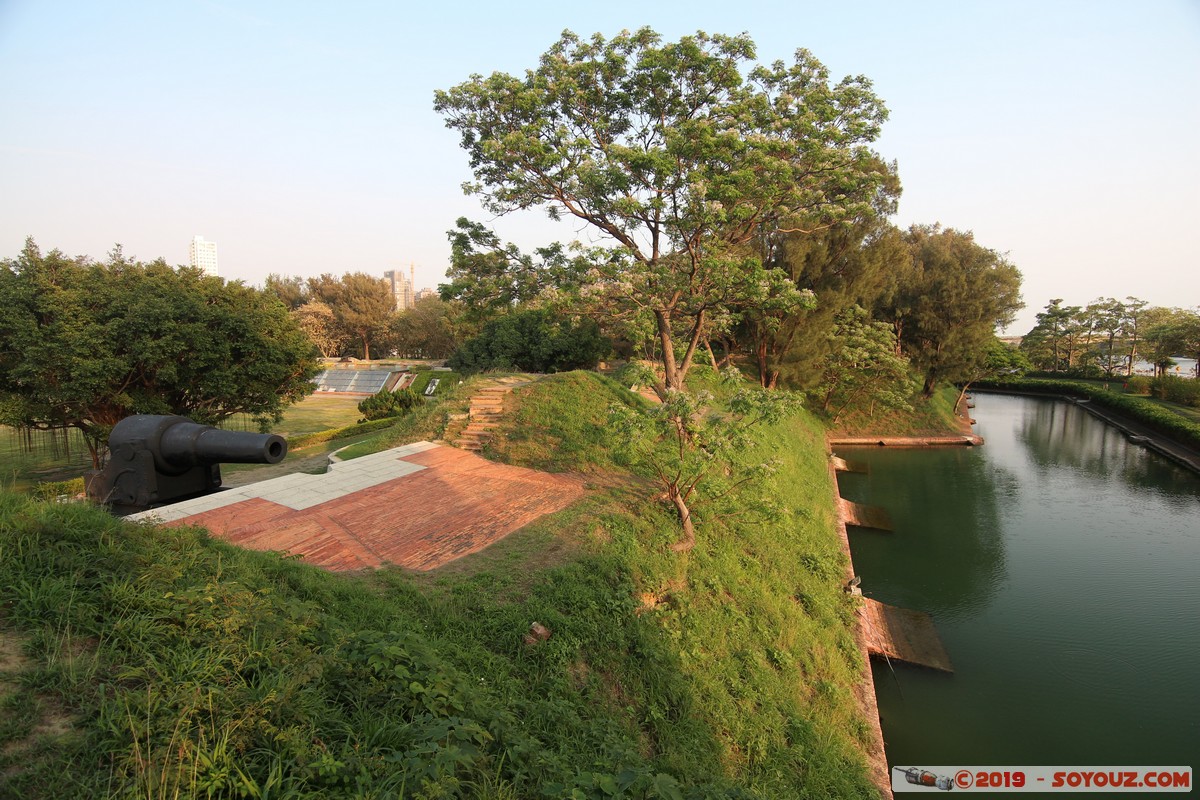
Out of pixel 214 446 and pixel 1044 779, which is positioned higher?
pixel 214 446

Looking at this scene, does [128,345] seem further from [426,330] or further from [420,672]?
[426,330]

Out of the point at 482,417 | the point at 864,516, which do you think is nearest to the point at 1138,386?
the point at 864,516

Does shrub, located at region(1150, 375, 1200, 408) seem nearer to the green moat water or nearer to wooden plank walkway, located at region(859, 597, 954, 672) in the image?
the green moat water

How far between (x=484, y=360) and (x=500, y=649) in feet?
54.5

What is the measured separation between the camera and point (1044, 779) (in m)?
5.86

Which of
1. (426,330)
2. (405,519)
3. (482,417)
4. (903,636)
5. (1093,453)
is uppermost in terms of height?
(426,330)

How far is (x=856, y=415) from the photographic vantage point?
2266cm

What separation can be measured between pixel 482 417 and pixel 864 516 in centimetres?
977

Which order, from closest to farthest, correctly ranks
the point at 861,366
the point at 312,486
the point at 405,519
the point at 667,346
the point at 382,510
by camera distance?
the point at 405,519 < the point at 382,510 < the point at 312,486 < the point at 667,346 < the point at 861,366

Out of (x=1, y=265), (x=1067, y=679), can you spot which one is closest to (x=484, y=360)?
(x=1, y=265)

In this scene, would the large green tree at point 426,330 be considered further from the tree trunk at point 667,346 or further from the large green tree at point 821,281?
the tree trunk at point 667,346

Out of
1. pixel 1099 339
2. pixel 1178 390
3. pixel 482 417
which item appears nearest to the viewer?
pixel 482 417

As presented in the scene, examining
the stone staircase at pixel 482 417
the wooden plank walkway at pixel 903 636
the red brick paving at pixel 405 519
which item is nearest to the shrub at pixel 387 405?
the stone staircase at pixel 482 417

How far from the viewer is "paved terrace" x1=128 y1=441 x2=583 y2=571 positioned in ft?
19.6
